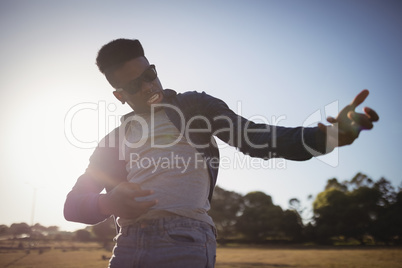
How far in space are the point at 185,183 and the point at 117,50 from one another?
132 centimetres

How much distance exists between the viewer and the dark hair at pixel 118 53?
90.1 inches

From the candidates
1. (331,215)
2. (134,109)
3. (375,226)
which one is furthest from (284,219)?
(134,109)

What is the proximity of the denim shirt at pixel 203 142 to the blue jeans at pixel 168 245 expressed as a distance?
0.27 metres

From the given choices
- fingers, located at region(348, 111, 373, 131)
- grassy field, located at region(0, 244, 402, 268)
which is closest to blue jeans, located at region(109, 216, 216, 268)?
fingers, located at region(348, 111, 373, 131)

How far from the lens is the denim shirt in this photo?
4.62ft

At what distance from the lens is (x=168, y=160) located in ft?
5.72

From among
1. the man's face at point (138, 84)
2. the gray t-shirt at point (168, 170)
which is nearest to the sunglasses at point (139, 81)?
the man's face at point (138, 84)

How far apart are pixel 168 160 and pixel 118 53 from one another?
1104mm

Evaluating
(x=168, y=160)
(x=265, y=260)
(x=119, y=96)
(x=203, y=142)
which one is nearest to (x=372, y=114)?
(x=203, y=142)

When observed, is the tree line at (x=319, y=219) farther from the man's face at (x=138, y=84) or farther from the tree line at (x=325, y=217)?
Answer: the man's face at (x=138, y=84)

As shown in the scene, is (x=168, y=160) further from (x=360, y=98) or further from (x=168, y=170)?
(x=360, y=98)

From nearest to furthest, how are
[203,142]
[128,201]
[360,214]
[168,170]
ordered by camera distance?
[128,201] < [168,170] < [203,142] < [360,214]

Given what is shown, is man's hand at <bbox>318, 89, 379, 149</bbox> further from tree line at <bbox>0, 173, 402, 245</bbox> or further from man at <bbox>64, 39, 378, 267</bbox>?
tree line at <bbox>0, 173, 402, 245</bbox>

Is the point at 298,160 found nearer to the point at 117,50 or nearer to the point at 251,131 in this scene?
the point at 251,131
